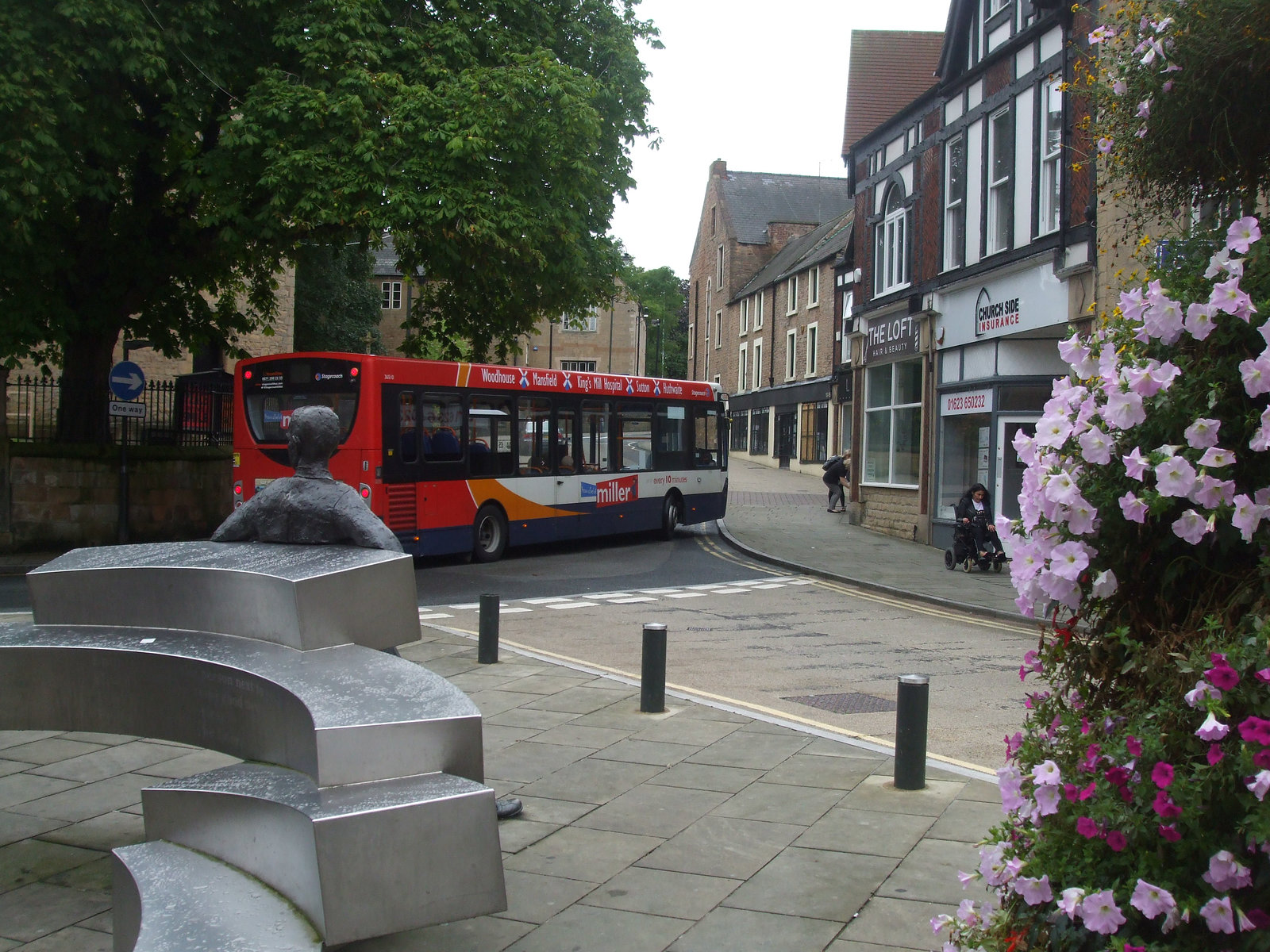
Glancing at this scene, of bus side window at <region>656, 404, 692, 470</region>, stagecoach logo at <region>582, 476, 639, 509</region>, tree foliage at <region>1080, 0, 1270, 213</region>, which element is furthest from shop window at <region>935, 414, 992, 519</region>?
tree foliage at <region>1080, 0, 1270, 213</region>

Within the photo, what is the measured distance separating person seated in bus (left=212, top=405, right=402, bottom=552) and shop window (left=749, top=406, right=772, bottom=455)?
4836cm

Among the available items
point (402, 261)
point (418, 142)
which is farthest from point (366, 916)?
point (402, 261)

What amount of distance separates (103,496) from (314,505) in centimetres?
1568

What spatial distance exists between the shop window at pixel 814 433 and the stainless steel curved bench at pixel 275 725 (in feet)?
134

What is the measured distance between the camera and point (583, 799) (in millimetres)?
5695

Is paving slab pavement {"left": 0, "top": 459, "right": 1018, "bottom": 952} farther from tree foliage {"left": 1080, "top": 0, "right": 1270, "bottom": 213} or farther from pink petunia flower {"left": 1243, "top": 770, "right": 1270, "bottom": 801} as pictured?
tree foliage {"left": 1080, "top": 0, "right": 1270, "bottom": 213}

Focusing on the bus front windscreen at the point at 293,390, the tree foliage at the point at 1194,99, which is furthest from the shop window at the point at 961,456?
the tree foliage at the point at 1194,99

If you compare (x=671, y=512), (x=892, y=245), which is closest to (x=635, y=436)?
(x=671, y=512)

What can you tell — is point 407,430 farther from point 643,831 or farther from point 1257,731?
point 1257,731

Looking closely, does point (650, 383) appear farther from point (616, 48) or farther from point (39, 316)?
point (39, 316)

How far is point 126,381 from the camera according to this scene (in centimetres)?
1788

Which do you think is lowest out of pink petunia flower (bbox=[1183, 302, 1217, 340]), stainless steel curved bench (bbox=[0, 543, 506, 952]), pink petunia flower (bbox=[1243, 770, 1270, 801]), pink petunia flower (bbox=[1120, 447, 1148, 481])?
stainless steel curved bench (bbox=[0, 543, 506, 952])

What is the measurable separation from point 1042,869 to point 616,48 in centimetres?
1780

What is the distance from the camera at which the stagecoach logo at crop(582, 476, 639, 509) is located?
20516 millimetres
